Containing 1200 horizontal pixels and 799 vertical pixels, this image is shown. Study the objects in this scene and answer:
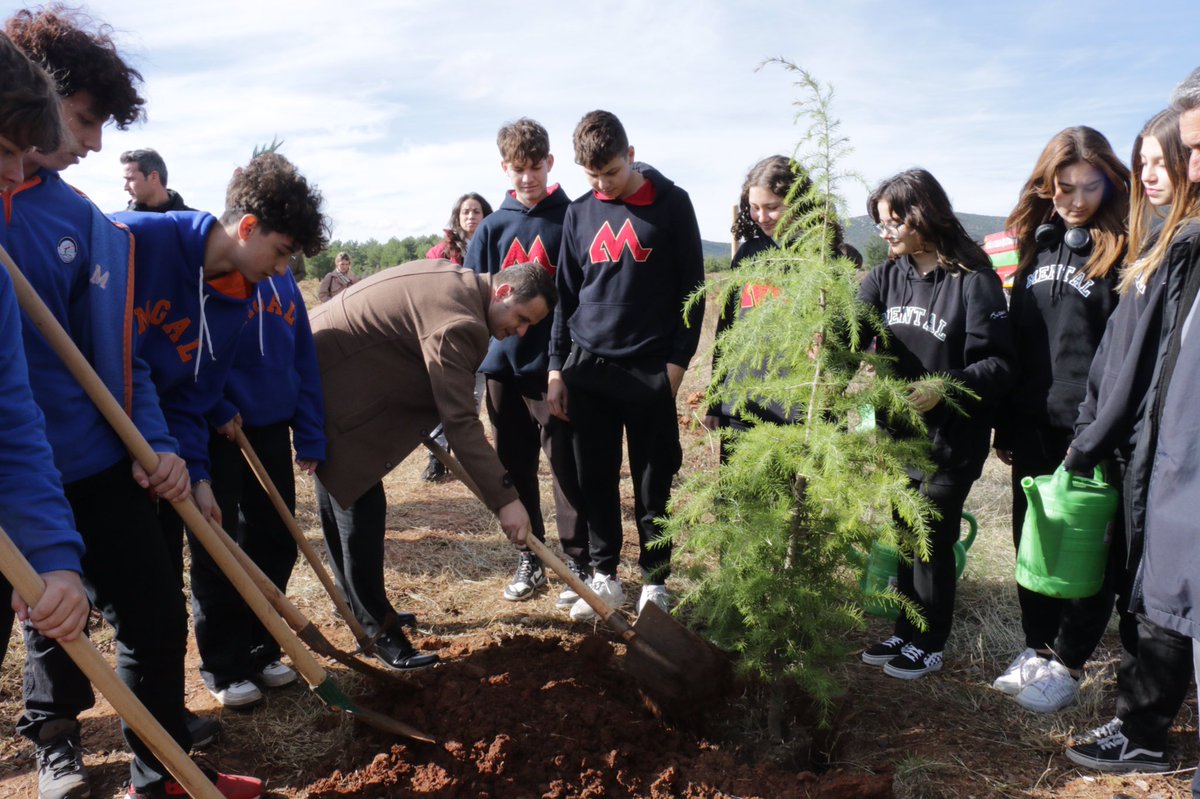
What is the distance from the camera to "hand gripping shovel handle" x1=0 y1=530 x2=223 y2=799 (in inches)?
66.0

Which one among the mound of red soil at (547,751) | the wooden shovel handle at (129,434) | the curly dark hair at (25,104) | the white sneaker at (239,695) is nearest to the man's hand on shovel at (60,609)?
the wooden shovel handle at (129,434)

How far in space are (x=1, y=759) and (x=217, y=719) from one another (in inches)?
30.0

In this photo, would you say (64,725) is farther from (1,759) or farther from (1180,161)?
(1180,161)

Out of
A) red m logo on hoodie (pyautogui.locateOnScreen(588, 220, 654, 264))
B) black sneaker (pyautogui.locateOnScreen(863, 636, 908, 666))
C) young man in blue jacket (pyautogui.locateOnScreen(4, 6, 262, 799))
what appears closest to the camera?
young man in blue jacket (pyautogui.locateOnScreen(4, 6, 262, 799))

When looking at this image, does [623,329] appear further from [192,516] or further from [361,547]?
[192,516]

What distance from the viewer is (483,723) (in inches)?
115

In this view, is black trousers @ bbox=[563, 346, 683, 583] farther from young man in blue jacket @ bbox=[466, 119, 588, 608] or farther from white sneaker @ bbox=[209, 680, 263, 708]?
white sneaker @ bbox=[209, 680, 263, 708]

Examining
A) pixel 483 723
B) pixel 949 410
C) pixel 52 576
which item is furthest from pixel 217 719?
pixel 949 410

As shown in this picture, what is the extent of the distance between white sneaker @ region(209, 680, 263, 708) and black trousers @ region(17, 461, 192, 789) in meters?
0.81

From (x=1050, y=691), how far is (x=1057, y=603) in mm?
389

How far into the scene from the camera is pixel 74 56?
247cm

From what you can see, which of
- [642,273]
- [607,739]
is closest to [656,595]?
[607,739]

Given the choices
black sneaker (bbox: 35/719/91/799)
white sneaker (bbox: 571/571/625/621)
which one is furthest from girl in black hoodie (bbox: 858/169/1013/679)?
black sneaker (bbox: 35/719/91/799)

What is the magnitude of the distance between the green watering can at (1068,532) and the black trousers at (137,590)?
3.00m
